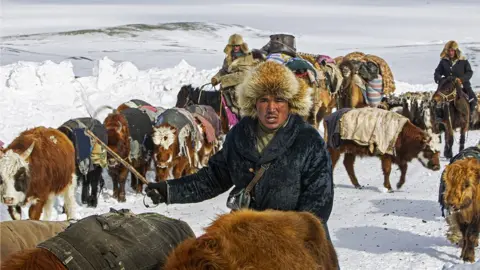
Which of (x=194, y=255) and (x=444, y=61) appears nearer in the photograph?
(x=194, y=255)

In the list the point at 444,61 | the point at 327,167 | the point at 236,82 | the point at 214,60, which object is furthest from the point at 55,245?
the point at 214,60

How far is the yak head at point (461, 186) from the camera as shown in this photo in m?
7.38

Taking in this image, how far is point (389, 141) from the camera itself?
1171 cm

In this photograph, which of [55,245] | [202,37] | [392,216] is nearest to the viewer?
[55,245]

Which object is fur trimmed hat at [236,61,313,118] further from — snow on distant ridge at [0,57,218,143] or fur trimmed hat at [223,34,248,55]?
fur trimmed hat at [223,34,248,55]

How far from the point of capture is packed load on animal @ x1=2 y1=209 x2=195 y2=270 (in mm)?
2906

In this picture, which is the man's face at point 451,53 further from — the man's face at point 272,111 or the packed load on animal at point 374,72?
the man's face at point 272,111

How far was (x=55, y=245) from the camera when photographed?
9.75 ft

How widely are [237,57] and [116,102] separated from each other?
4.71 meters

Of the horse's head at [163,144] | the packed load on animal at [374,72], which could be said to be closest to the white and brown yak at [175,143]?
the horse's head at [163,144]

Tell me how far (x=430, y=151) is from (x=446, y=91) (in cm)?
360

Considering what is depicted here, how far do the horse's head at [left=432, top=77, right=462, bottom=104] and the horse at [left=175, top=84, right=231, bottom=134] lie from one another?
4882 millimetres

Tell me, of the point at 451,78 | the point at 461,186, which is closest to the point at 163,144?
the point at 461,186

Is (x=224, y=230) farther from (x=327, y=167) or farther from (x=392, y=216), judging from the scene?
(x=392, y=216)
